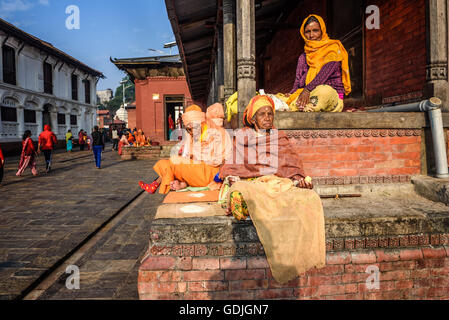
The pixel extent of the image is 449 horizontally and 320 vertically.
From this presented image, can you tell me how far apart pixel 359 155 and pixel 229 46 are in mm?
3525

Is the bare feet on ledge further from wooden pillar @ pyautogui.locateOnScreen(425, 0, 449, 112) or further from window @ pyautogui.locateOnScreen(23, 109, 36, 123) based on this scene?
window @ pyautogui.locateOnScreen(23, 109, 36, 123)

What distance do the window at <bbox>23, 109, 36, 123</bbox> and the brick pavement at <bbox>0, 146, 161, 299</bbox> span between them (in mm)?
16284

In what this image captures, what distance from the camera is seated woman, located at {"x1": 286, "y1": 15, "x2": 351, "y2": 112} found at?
3.52 meters

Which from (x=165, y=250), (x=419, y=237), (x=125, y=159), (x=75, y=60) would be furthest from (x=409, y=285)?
(x=75, y=60)

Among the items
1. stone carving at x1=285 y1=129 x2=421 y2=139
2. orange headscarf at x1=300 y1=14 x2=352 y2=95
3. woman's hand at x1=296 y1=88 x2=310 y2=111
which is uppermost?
orange headscarf at x1=300 y1=14 x2=352 y2=95

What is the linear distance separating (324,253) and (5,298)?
2.91 meters

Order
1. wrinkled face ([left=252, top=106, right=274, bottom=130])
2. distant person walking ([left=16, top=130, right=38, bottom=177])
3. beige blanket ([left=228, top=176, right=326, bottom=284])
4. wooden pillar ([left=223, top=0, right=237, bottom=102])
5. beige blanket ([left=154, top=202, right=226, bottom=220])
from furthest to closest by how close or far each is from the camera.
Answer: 1. distant person walking ([left=16, top=130, right=38, bottom=177])
2. wooden pillar ([left=223, top=0, right=237, bottom=102])
3. wrinkled face ([left=252, top=106, right=274, bottom=130])
4. beige blanket ([left=154, top=202, right=226, bottom=220])
5. beige blanket ([left=228, top=176, right=326, bottom=284])

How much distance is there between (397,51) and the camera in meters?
4.79

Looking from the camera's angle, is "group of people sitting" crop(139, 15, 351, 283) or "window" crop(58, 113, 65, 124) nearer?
"group of people sitting" crop(139, 15, 351, 283)

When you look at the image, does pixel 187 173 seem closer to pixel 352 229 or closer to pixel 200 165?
pixel 200 165

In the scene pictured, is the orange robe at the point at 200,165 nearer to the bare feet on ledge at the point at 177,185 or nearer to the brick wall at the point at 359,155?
the bare feet on ledge at the point at 177,185

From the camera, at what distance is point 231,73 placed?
588cm

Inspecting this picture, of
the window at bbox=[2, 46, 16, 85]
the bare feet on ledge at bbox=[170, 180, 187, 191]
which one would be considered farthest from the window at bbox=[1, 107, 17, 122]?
the bare feet on ledge at bbox=[170, 180, 187, 191]

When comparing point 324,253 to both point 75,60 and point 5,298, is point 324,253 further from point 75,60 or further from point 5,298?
point 75,60
